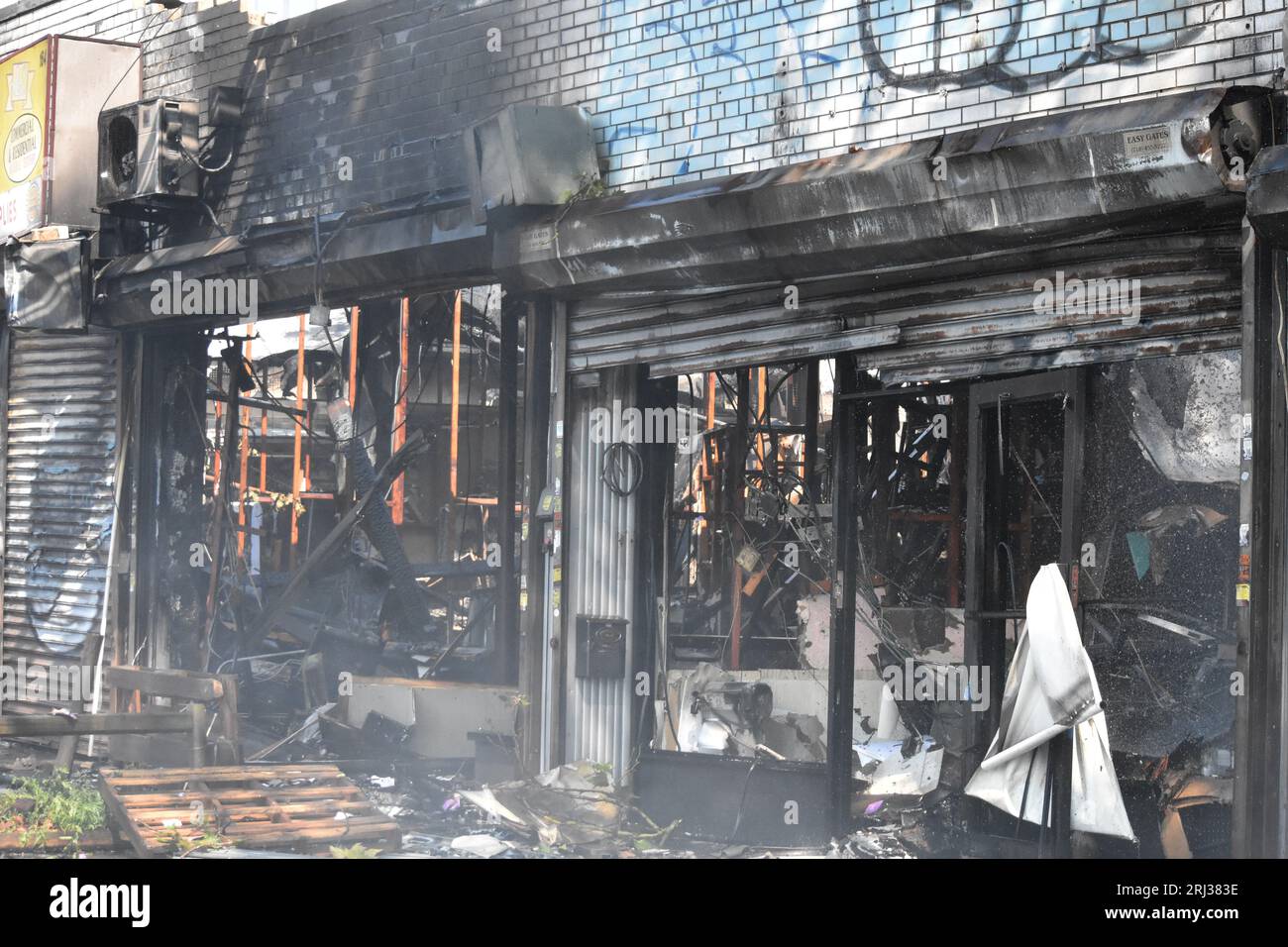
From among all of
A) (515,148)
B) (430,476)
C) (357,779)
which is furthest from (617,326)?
(430,476)

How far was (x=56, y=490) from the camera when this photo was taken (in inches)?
546

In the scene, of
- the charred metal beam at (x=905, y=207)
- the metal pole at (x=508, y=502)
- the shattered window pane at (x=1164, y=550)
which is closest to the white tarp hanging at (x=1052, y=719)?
the shattered window pane at (x=1164, y=550)

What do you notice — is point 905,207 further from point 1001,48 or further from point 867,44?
point 867,44

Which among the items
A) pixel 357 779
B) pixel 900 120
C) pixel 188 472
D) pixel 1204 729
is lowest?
pixel 357 779

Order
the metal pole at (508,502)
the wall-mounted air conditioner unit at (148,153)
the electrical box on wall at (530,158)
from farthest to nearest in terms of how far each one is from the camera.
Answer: the wall-mounted air conditioner unit at (148,153) → the metal pole at (508,502) → the electrical box on wall at (530,158)

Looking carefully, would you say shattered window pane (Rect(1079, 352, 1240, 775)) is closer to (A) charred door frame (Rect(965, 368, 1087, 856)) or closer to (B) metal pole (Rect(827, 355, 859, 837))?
(A) charred door frame (Rect(965, 368, 1087, 856))

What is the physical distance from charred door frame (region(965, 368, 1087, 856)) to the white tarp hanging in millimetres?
93

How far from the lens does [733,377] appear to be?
604 inches

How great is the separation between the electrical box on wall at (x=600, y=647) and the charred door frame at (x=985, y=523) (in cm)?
245

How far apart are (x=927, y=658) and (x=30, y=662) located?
8504 millimetres

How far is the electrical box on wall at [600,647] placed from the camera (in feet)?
31.8

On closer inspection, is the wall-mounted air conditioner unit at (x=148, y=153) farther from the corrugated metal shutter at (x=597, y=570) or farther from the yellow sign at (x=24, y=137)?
the corrugated metal shutter at (x=597, y=570)
